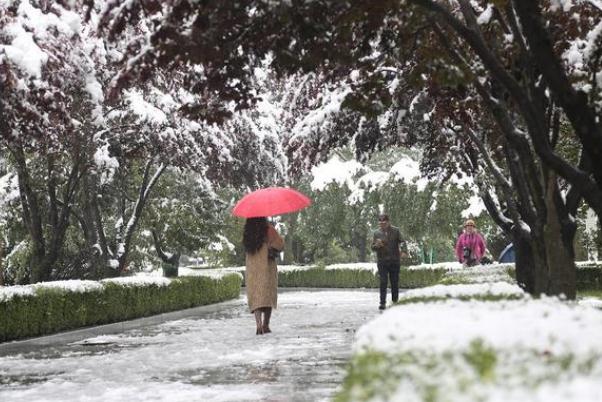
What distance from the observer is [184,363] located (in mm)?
10055

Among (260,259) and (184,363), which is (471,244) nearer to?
(260,259)

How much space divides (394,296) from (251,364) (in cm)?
851

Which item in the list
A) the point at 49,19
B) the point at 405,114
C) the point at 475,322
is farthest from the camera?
the point at 405,114

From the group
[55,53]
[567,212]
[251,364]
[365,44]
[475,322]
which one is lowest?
[251,364]

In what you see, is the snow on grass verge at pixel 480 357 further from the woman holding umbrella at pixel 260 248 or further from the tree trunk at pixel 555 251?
the woman holding umbrella at pixel 260 248

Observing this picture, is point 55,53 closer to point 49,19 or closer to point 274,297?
point 49,19

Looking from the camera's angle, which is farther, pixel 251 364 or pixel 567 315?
pixel 251 364

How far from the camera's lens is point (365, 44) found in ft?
27.1

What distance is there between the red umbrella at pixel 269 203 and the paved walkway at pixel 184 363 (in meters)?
1.83

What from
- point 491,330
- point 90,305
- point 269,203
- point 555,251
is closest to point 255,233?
point 269,203

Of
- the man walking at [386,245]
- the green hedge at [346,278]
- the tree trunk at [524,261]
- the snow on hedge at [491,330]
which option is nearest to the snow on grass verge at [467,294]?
the snow on hedge at [491,330]

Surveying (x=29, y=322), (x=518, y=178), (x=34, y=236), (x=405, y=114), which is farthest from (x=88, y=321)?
(x=518, y=178)

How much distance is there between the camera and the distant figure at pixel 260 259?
12.8 metres

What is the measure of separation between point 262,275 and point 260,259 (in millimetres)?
242
